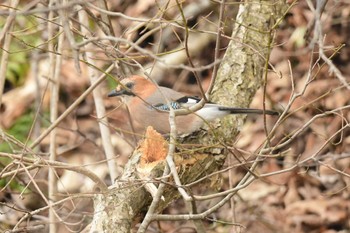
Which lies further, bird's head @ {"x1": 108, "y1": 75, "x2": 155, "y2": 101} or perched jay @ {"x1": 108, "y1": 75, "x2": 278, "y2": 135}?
bird's head @ {"x1": 108, "y1": 75, "x2": 155, "y2": 101}

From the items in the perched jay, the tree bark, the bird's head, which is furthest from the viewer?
the bird's head

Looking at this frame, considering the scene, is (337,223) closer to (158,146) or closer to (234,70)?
(234,70)

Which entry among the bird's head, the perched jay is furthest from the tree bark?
the bird's head

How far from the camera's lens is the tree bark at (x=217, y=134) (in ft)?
13.6

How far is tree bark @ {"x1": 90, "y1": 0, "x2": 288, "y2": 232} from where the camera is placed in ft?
13.6

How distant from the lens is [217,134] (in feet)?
14.7

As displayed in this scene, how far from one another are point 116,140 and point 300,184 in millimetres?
2247

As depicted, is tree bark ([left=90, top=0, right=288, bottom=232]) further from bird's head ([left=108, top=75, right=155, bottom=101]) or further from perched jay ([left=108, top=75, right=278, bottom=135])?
bird's head ([left=108, top=75, right=155, bottom=101])

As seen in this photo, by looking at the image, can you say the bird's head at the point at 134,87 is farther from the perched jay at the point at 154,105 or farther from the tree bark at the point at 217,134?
the tree bark at the point at 217,134

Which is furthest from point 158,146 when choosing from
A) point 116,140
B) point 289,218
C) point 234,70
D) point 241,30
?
point 116,140

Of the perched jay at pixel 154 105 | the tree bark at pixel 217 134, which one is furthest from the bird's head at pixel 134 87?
the tree bark at pixel 217 134

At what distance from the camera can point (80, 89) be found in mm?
8977

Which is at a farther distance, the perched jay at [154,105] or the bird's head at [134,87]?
the bird's head at [134,87]

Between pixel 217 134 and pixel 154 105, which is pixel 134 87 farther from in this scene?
pixel 217 134
